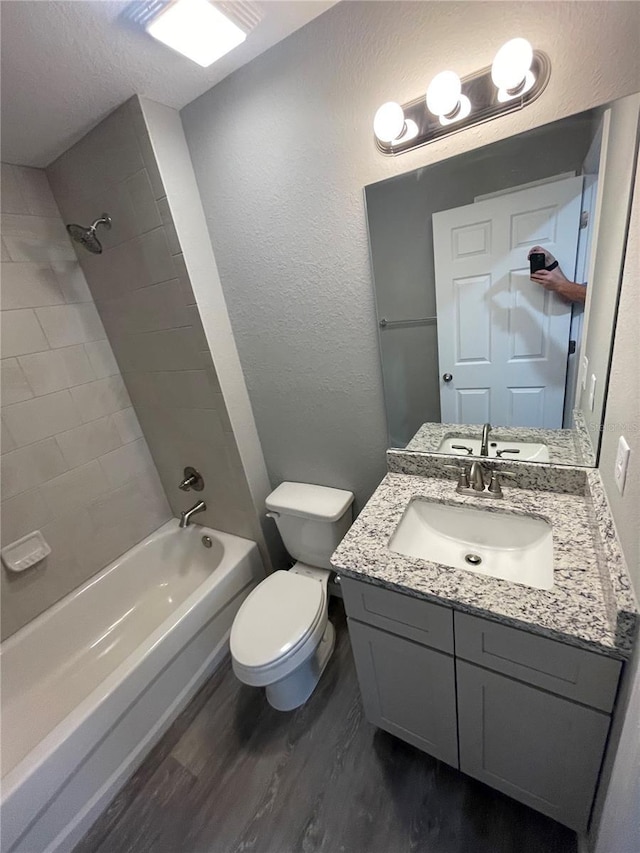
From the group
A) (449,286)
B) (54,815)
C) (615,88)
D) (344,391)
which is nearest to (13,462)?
(54,815)

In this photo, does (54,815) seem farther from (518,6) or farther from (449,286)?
(518,6)

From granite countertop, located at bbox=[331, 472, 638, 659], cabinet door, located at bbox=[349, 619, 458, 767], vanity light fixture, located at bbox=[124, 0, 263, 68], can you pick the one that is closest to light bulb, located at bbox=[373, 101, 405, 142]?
vanity light fixture, located at bbox=[124, 0, 263, 68]

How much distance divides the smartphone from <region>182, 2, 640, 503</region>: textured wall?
0.30m

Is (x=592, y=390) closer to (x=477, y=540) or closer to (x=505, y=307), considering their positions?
(x=505, y=307)

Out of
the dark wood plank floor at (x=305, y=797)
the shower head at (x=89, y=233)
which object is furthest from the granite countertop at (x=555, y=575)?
the shower head at (x=89, y=233)

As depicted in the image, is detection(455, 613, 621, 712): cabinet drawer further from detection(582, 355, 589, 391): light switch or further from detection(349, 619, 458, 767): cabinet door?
detection(582, 355, 589, 391): light switch

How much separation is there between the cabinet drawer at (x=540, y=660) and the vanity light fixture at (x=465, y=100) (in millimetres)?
1258

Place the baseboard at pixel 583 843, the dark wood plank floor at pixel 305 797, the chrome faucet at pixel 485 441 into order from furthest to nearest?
the chrome faucet at pixel 485 441 < the dark wood plank floor at pixel 305 797 < the baseboard at pixel 583 843

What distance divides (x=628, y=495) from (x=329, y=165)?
1223 millimetres

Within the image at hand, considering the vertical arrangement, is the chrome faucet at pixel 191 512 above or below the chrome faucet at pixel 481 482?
below

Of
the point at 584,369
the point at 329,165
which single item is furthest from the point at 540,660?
the point at 329,165

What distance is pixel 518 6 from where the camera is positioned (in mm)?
770

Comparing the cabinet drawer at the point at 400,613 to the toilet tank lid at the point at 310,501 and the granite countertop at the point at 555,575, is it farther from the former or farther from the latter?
the toilet tank lid at the point at 310,501

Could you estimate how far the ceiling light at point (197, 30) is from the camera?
847 millimetres
